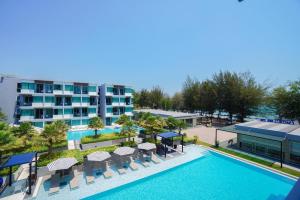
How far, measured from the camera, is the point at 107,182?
48.2 ft

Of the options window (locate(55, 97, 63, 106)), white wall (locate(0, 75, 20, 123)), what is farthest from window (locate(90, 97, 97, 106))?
white wall (locate(0, 75, 20, 123))

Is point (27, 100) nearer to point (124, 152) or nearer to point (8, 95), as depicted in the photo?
point (8, 95)

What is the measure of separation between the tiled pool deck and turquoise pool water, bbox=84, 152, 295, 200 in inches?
19.3

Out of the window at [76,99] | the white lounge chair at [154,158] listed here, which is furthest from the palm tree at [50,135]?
the window at [76,99]

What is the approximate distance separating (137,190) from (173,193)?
3.13 meters

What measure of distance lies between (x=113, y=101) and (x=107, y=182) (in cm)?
3069

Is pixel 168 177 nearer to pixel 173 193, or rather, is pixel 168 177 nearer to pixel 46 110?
pixel 173 193

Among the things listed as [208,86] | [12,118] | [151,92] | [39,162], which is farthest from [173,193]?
[151,92]

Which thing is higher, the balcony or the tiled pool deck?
the balcony

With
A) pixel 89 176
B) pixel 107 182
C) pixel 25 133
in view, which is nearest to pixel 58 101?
pixel 25 133

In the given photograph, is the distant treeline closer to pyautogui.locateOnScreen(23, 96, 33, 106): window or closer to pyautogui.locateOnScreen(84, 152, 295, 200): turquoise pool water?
pyautogui.locateOnScreen(84, 152, 295, 200): turquoise pool water

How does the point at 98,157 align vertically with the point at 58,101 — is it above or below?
below

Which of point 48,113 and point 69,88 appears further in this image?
point 69,88

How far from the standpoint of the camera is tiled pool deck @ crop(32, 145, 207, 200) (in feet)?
41.7
